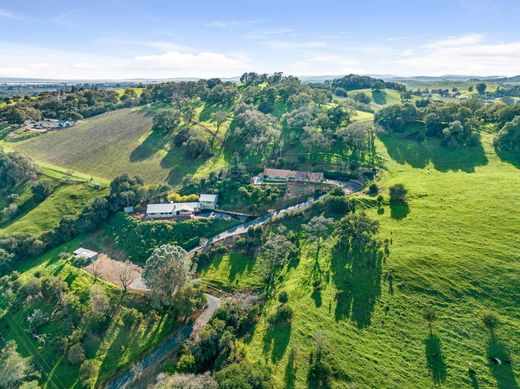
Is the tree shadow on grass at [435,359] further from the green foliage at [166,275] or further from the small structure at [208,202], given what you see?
the small structure at [208,202]

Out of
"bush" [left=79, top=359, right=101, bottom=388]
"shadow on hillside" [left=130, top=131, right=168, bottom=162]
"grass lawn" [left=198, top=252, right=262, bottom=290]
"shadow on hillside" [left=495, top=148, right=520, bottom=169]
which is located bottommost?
"bush" [left=79, top=359, right=101, bottom=388]

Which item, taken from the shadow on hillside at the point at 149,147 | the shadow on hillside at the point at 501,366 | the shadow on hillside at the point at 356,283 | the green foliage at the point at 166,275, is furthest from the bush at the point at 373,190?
the shadow on hillside at the point at 149,147

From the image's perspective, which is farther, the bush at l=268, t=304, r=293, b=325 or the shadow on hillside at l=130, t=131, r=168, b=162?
the shadow on hillside at l=130, t=131, r=168, b=162

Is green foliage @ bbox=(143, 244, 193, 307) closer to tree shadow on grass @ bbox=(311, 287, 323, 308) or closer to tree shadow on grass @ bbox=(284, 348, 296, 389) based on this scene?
tree shadow on grass @ bbox=(284, 348, 296, 389)

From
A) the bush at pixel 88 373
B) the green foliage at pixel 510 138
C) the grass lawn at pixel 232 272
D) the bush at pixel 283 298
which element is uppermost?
the green foliage at pixel 510 138

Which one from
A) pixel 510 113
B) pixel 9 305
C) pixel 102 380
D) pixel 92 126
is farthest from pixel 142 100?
pixel 510 113

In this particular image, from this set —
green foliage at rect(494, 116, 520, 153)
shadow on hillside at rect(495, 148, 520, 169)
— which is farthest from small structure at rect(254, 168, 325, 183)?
green foliage at rect(494, 116, 520, 153)

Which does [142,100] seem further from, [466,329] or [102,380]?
[466,329]
